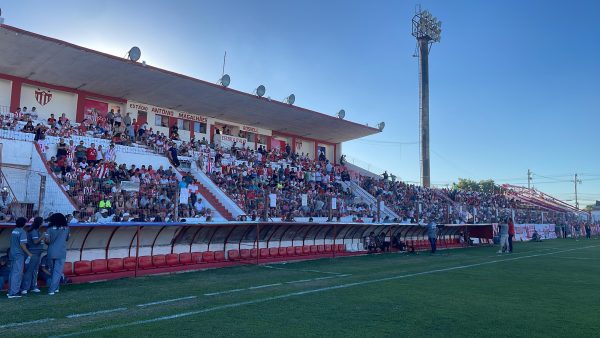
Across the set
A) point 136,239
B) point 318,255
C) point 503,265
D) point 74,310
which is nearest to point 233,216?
point 318,255

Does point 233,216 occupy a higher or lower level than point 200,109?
lower

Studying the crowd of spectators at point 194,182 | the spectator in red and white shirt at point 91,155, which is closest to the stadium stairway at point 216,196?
the crowd of spectators at point 194,182

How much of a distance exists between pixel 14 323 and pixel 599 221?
6071 centimetres

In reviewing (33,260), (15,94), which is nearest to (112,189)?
(33,260)

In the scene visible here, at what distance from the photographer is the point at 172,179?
20.5 m

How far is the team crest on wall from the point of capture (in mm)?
26062

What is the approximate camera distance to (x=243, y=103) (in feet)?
105

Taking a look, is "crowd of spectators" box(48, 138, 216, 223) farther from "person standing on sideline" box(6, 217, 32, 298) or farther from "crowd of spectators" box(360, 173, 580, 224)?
"crowd of spectators" box(360, 173, 580, 224)

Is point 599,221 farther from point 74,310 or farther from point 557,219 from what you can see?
point 74,310

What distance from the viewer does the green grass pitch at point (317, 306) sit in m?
6.67

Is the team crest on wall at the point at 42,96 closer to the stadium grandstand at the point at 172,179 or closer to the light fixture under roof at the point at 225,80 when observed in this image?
the stadium grandstand at the point at 172,179

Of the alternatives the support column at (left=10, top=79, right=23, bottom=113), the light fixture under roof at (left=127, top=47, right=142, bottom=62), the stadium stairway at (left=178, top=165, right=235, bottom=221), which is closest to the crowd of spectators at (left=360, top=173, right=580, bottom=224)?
the stadium stairway at (left=178, top=165, right=235, bottom=221)

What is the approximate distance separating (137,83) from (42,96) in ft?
17.3

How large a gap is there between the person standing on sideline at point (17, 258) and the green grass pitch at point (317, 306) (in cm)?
37
